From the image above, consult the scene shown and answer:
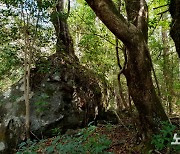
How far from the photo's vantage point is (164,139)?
4227 mm

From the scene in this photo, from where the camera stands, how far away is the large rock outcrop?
25.8 feet

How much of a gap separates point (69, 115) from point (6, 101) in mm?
2429

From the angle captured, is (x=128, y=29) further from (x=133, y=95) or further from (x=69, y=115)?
(x=69, y=115)

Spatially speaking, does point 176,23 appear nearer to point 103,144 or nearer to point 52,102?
point 103,144

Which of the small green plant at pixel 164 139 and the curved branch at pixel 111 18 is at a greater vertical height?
the curved branch at pixel 111 18

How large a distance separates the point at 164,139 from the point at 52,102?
4.96 m

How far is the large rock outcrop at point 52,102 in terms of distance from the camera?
7.87m

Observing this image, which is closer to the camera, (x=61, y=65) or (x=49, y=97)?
(x=49, y=97)

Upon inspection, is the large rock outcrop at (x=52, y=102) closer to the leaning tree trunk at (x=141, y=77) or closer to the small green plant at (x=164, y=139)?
the leaning tree trunk at (x=141, y=77)

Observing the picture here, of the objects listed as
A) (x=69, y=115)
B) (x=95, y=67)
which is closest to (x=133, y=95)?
(x=69, y=115)

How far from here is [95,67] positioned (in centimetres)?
988

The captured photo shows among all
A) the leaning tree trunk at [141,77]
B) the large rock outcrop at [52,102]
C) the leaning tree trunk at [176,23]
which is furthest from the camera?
the large rock outcrop at [52,102]

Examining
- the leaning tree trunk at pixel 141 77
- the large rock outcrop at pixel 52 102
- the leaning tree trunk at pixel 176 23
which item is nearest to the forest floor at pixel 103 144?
the leaning tree trunk at pixel 141 77

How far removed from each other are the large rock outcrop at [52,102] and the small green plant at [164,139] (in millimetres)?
4306
